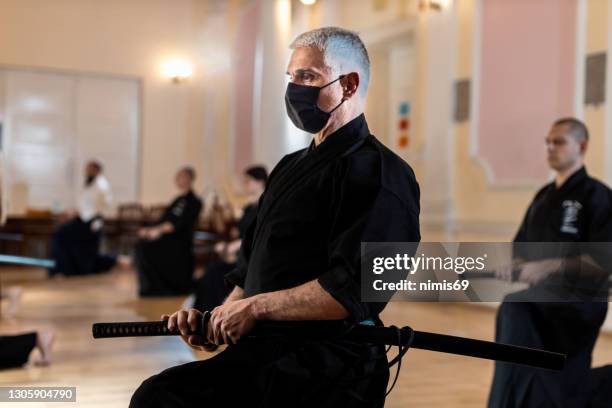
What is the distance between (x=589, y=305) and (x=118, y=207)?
1066cm

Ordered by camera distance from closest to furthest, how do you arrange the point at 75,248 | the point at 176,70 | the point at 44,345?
1. the point at 44,345
2. the point at 75,248
3. the point at 176,70

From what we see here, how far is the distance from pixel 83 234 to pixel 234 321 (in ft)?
27.9

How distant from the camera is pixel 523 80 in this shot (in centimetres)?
675

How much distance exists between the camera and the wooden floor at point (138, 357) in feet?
11.3

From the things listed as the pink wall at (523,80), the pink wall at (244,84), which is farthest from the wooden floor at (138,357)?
the pink wall at (244,84)

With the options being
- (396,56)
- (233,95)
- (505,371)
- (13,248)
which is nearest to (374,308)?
(505,371)

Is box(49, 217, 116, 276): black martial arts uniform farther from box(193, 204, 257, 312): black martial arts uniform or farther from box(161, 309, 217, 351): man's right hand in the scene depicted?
box(161, 309, 217, 351): man's right hand

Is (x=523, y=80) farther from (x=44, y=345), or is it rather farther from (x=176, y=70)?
(x=176, y=70)

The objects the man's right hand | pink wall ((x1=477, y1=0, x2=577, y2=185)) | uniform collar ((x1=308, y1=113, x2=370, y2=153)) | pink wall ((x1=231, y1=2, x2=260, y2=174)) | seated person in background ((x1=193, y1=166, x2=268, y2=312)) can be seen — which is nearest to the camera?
the man's right hand

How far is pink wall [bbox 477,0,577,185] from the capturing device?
6.33 meters

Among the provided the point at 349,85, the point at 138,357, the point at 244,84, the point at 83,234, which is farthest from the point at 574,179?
the point at 244,84

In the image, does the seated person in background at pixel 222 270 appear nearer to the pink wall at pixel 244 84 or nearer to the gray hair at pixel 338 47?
the gray hair at pixel 338 47

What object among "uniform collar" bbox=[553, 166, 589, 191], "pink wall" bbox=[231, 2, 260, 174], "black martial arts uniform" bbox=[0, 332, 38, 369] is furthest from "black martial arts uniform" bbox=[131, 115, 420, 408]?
"pink wall" bbox=[231, 2, 260, 174]

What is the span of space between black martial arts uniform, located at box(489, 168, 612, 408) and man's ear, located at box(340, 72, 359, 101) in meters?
1.31
